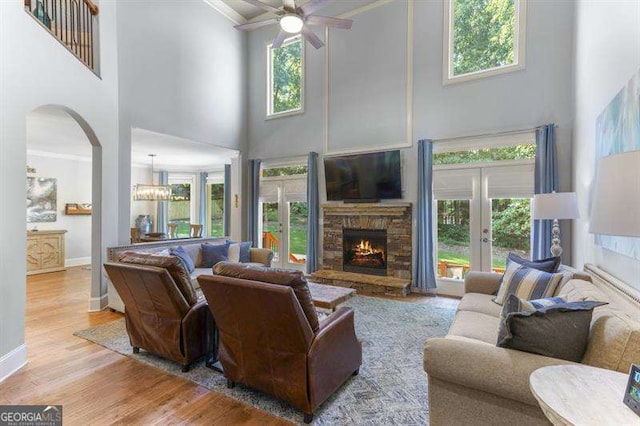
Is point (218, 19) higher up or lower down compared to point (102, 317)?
higher up

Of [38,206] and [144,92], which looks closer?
[144,92]

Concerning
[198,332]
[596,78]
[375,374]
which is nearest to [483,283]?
[375,374]

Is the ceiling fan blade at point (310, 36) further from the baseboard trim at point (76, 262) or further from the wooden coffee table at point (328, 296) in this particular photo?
the baseboard trim at point (76, 262)

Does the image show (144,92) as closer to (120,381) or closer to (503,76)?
(120,381)

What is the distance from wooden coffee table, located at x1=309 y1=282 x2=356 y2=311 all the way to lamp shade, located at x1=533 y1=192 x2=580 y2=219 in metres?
2.19

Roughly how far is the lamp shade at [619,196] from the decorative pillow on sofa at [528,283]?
163 centimetres

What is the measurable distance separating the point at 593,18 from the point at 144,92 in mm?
5752

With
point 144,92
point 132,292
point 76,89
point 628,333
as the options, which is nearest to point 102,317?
point 132,292

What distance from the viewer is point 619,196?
3.46ft

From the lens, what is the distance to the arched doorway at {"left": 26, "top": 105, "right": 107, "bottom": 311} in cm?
420

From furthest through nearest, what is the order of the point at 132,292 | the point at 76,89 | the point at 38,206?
the point at 38,206 < the point at 76,89 < the point at 132,292

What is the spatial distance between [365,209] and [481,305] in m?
2.92

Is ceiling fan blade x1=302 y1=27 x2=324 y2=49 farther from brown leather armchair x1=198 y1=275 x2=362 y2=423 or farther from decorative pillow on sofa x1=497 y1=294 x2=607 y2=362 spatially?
decorative pillow on sofa x1=497 y1=294 x2=607 y2=362

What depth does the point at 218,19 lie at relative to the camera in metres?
6.26
